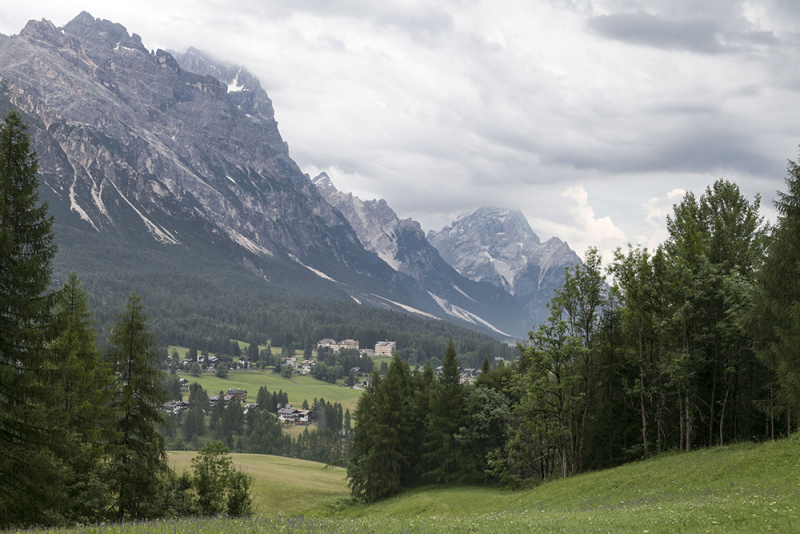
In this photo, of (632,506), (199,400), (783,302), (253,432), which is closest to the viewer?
(632,506)

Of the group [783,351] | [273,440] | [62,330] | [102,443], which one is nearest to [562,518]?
[783,351]

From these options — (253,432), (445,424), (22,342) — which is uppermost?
(22,342)

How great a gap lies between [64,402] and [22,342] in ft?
30.9

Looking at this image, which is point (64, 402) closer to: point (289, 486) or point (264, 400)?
point (289, 486)

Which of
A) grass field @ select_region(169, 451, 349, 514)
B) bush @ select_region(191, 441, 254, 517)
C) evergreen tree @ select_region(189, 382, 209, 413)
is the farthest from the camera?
evergreen tree @ select_region(189, 382, 209, 413)

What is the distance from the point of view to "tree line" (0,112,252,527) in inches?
803

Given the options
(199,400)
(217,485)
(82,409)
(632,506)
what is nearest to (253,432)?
(199,400)

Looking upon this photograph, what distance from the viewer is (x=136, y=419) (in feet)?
103

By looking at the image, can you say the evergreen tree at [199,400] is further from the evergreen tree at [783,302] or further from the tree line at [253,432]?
the evergreen tree at [783,302]

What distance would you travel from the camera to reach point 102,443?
104ft

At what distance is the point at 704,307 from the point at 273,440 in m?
115

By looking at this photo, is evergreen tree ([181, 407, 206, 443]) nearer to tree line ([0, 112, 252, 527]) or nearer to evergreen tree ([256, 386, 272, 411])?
evergreen tree ([256, 386, 272, 411])

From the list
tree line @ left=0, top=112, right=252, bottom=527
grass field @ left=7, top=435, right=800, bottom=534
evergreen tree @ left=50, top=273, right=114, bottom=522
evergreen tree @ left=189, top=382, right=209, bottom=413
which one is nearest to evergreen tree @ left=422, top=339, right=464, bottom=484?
grass field @ left=7, top=435, right=800, bottom=534

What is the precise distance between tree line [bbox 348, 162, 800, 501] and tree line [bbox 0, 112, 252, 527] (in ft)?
86.8
